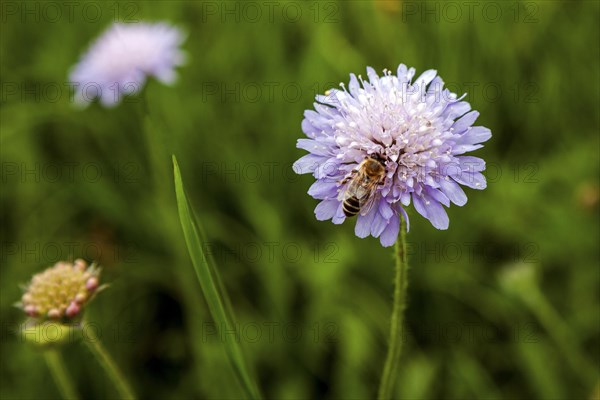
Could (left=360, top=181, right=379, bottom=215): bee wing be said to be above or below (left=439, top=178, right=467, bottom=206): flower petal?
below

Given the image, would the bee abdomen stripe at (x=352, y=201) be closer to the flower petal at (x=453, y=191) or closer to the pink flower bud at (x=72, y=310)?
the flower petal at (x=453, y=191)

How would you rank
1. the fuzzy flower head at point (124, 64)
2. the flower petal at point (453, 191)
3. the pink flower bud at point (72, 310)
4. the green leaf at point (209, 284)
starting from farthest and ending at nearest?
the fuzzy flower head at point (124, 64) < the pink flower bud at point (72, 310) < the flower petal at point (453, 191) < the green leaf at point (209, 284)

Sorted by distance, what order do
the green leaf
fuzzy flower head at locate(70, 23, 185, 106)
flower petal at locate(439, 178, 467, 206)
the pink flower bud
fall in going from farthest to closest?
fuzzy flower head at locate(70, 23, 185, 106)
the pink flower bud
flower petal at locate(439, 178, 467, 206)
the green leaf

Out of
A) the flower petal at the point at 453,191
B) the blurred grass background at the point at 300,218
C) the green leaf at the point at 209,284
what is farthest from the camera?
the blurred grass background at the point at 300,218

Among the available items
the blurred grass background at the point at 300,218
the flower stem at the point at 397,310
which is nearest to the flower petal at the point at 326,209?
the flower stem at the point at 397,310

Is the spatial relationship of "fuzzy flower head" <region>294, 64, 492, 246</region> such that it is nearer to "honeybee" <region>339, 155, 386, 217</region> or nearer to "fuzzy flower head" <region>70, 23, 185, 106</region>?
"honeybee" <region>339, 155, 386, 217</region>

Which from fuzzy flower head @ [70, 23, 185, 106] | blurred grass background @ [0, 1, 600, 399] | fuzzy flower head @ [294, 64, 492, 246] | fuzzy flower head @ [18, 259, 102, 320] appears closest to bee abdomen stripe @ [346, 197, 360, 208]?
fuzzy flower head @ [294, 64, 492, 246]

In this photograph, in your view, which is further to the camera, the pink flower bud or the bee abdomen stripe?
the pink flower bud
